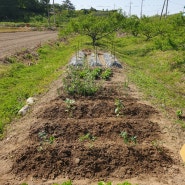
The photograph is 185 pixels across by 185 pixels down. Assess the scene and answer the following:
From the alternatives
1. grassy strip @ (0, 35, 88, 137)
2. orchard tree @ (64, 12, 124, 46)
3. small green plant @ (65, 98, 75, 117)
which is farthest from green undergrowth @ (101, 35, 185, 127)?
grassy strip @ (0, 35, 88, 137)

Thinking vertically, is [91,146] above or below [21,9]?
below

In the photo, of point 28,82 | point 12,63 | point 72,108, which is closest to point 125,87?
point 72,108

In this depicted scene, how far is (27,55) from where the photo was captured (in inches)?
686

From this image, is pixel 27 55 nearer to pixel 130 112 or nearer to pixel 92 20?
pixel 92 20

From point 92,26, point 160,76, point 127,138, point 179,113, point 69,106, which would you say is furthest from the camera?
point 92,26

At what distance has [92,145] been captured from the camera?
6.02 meters

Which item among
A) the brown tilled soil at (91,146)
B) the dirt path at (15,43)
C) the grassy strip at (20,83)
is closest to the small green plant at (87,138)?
the brown tilled soil at (91,146)

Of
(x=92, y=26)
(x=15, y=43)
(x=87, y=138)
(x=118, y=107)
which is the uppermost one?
(x=92, y=26)

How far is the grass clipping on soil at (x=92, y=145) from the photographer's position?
5.40m

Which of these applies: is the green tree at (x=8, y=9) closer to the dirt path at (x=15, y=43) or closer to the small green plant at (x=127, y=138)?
the dirt path at (x=15, y=43)

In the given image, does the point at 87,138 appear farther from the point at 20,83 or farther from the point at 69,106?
the point at 20,83

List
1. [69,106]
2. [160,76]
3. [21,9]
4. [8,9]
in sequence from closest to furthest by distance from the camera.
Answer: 1. [69,106]
2. [160,76]
3. [8,9]
4. [21,9]

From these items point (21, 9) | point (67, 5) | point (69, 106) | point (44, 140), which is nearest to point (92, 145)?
point (44, 140)

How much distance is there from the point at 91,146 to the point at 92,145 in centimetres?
7
